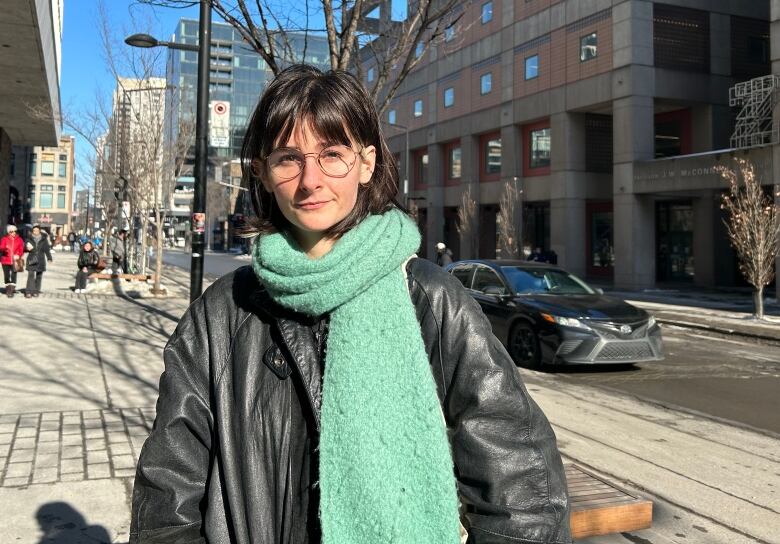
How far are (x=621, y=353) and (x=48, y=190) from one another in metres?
93.9

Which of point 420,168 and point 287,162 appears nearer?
point 287,162

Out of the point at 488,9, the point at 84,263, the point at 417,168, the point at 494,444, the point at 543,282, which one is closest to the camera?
the point at 494,444

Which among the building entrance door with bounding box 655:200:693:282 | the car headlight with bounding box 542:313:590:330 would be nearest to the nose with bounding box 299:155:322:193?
the car headlight with bounding box 542:313:590:330

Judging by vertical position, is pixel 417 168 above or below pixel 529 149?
above

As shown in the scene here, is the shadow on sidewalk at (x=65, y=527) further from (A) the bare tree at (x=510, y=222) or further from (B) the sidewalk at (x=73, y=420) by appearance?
(A) the bare tree at (x=510, y=222)

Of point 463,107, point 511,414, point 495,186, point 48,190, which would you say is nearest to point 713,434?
point 511,414

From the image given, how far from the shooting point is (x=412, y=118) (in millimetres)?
46031

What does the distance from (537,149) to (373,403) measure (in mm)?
34925

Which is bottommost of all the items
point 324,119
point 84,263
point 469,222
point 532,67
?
point 324,119

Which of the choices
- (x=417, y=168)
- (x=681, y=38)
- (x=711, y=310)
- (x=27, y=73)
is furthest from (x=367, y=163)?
(x=417, y=168)

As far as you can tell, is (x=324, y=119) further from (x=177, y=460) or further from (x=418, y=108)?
(x=418, y=108)

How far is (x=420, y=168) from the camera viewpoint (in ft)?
154

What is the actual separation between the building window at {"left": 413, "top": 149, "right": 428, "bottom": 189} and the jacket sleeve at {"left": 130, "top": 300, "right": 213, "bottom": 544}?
147 ft

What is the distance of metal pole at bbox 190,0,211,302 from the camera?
35.8 feet
